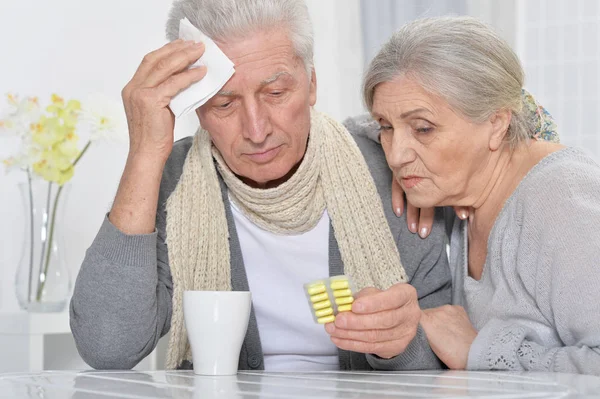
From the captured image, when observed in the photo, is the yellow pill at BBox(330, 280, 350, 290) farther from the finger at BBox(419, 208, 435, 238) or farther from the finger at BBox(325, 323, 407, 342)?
the finger at BBox(419, 208, 435, 238)

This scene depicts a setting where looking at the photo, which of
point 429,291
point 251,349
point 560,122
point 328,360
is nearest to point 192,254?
point 251,349

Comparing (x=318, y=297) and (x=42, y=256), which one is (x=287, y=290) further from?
→ (x=42, y=256)

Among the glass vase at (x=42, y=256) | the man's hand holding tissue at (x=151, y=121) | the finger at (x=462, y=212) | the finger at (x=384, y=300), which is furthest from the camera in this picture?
the glass vase at (x=42, y=256)

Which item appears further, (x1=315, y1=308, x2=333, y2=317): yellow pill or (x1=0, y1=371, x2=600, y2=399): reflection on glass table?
(x1=315, y1=308, x2=333, y2=317): yellow pill

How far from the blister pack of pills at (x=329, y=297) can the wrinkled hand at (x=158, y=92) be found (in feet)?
1.76

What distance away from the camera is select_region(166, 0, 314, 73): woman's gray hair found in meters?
1.47

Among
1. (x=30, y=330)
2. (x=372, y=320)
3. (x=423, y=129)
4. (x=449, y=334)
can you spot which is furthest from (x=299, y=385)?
(x=30, y=330)

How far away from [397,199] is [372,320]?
50 cm

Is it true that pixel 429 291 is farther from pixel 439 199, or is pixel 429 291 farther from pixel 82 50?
pixel 82 50

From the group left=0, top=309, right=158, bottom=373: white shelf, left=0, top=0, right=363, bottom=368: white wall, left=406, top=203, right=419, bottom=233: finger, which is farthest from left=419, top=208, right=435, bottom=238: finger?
left=0, top=0, right=363, bottom=368: white wall

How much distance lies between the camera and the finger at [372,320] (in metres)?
1.13

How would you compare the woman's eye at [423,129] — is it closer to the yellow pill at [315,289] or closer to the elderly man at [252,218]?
the elderly man at [252,218]

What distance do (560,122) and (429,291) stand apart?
1469 mm

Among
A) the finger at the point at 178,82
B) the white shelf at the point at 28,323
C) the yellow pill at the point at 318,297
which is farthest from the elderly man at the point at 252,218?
the white shelf at the point at 28,323
